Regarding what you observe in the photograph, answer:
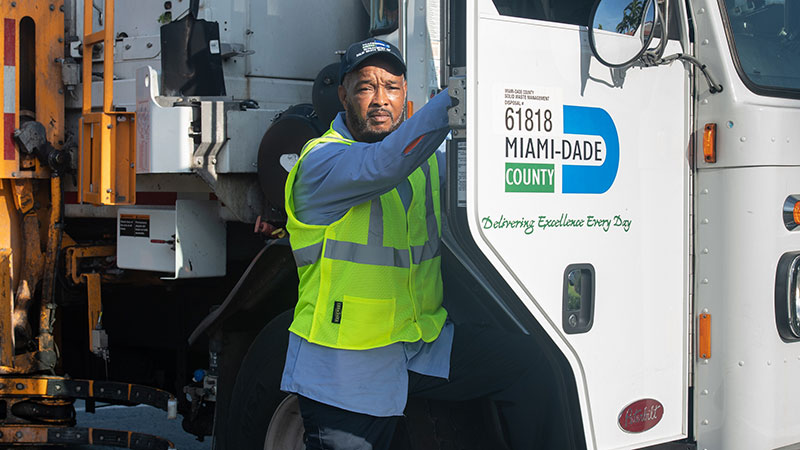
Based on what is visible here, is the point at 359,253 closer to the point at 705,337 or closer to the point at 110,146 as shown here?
the point at 705,337

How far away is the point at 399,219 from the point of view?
8.59ft

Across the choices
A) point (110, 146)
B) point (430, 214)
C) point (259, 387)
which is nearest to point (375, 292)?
point (430, 214)

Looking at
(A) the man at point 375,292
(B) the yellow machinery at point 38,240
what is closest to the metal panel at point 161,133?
(B) the yellow machinery at point 38,240

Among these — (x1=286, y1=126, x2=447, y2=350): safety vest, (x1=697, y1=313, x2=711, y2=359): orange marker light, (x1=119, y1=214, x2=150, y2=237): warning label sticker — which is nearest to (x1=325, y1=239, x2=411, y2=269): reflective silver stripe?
(x1=286, y1=126, x2=447, y2=350): safety vest

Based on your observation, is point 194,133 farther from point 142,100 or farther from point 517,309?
point 517,309

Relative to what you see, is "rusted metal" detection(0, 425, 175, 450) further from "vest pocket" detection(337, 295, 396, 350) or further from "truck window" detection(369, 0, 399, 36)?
"truck window" detection(369, 0, 399, 36)

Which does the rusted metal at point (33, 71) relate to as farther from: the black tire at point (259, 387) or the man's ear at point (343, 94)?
the man's ear at point (343, 94)

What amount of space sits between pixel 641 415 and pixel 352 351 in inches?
33.7

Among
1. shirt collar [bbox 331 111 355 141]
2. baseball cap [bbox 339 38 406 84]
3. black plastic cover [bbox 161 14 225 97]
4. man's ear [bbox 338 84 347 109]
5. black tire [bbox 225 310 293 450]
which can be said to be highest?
black plastic cover [bbox 161 14 225 97]

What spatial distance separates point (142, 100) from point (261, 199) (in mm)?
578

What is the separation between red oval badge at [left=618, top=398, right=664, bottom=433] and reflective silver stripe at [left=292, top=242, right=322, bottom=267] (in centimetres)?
97

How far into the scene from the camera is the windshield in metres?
2.66

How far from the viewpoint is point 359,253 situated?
254 centimetres

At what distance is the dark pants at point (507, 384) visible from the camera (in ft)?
8.72
